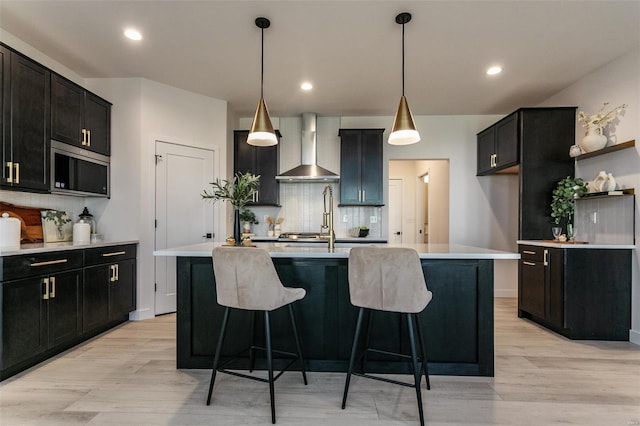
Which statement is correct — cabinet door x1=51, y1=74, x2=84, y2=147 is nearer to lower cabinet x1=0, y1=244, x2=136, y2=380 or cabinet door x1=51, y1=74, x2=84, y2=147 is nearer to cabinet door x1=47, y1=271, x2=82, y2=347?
lower cabinet x1=0, y1=244, x2=136, y2=380

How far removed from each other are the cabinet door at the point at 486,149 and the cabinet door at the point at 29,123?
506 cm

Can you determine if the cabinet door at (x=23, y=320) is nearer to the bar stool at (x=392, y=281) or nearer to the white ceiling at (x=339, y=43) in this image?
the white ceiling at (x=339, y=43)

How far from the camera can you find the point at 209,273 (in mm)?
2428

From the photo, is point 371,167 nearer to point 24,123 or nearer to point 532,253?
point 532,253

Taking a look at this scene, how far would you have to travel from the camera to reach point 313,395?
6.80 feet

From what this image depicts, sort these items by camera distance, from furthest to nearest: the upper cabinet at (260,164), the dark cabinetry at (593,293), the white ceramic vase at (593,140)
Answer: the upper cabinet at (260,164) < the white ceramic vase at (593,140) < the dark cabinetry at (593,293)

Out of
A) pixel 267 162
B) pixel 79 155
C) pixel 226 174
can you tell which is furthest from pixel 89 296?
pixel 267 162

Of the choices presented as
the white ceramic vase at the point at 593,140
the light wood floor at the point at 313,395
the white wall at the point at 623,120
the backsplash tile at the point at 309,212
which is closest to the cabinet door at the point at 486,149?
the white wall at the point at 623,120

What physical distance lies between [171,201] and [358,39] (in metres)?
2.81

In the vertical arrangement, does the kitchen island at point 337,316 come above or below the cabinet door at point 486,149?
below

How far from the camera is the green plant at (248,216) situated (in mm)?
4895

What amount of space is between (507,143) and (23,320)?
16.7 ft

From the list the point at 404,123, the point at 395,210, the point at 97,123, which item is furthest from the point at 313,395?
the point at 395,210

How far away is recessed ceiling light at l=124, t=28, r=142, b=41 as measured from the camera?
9.25 ft
